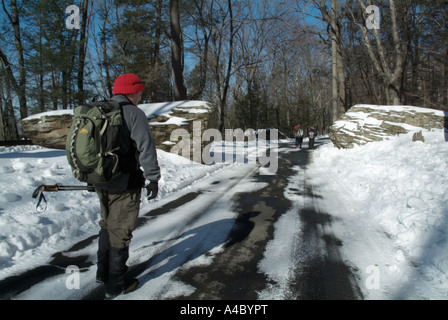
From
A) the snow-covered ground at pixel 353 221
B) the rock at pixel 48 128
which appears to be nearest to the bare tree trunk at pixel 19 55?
the rock at pixel 48 128

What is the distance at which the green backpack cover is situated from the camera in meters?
2.35

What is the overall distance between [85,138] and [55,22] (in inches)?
947

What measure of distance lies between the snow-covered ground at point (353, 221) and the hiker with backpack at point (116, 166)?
0.55 metres

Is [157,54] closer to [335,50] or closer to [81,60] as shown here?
[81,60]

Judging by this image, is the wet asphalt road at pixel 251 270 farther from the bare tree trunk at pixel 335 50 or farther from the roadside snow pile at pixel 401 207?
the bare tree trunk at pixel 335 50

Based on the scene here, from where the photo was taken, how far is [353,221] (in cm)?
464

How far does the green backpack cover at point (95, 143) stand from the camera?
235 centimetres

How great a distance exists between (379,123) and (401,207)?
A: 7.67 metres

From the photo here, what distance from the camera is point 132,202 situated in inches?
105

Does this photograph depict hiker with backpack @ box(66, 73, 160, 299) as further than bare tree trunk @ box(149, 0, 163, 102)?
No

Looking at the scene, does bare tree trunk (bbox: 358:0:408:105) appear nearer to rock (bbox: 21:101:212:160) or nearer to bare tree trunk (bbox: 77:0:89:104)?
rock (bbox: 21:101:212:160)

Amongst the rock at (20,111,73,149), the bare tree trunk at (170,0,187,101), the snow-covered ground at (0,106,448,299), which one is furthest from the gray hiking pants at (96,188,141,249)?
the bare tree trunk at (170,0,187,101)
